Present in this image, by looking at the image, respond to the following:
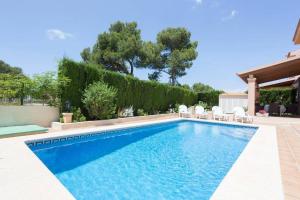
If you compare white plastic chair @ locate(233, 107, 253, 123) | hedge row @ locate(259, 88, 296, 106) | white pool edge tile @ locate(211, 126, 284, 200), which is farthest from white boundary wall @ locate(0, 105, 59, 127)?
hedge row @ locate(259, 88, 296, 106)

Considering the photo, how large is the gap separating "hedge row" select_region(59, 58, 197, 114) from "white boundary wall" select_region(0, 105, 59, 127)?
940mm

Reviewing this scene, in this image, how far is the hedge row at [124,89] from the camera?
1147 centimetres

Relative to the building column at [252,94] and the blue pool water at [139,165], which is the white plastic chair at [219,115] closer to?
the building column at [252,94]

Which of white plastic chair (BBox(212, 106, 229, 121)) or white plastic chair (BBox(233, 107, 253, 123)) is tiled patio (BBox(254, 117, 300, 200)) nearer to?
white plastic chair (BBox(233, 107, 253, 123))

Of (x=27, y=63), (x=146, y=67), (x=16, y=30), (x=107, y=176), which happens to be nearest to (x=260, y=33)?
(x=146, y=67)

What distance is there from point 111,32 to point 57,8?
543 inches

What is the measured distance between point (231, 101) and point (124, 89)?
15263 millimetres

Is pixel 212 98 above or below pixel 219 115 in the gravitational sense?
above

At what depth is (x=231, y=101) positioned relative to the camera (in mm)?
24609

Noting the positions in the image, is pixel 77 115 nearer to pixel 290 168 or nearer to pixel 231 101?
pixel 290 168

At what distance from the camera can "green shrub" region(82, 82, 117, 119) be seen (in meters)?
11.6

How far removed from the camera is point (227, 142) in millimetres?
9359

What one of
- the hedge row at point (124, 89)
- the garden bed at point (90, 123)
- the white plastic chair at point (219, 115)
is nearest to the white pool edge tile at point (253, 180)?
the garden bed at point (90, 123)

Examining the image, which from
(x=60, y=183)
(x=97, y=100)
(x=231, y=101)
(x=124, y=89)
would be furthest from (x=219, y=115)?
(x=60, y=183)
